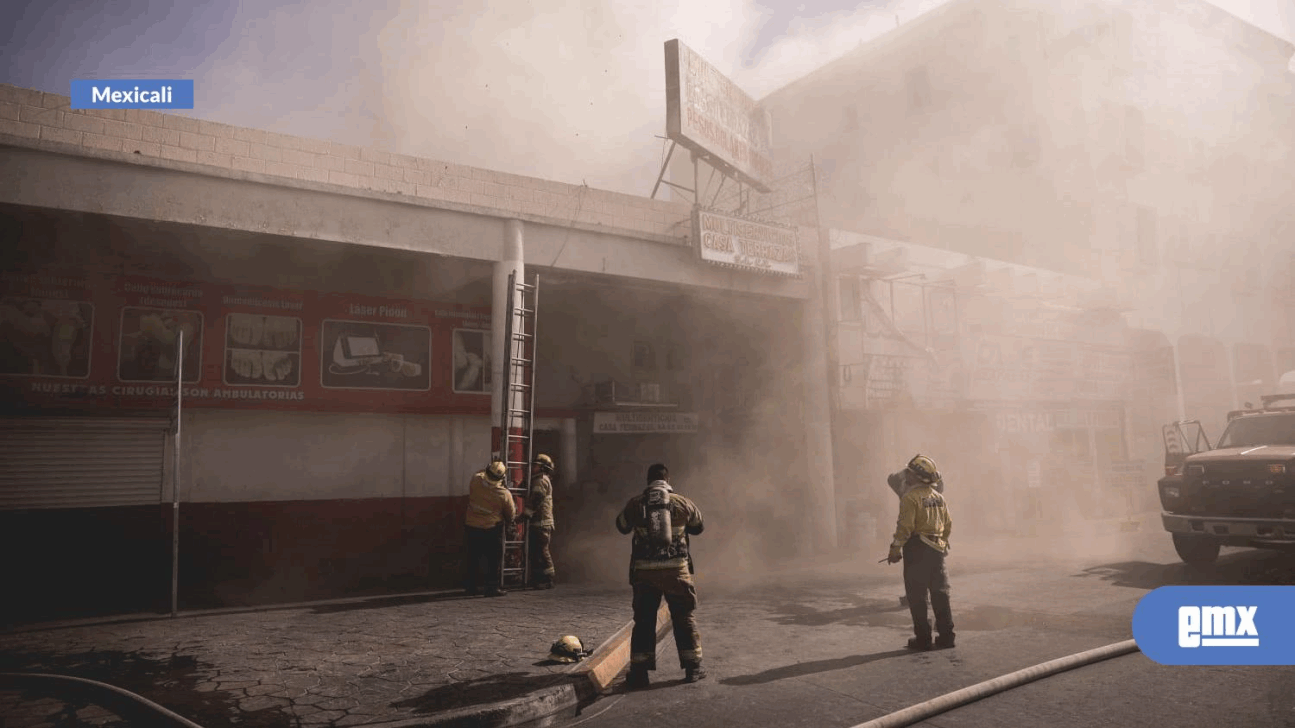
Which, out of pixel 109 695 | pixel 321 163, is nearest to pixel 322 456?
pixel 321 163

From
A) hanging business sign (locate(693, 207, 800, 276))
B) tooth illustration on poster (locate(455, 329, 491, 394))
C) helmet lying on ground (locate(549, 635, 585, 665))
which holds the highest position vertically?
hanging business sign (locate(693, 207, 800, 276))

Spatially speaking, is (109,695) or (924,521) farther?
(924,521)

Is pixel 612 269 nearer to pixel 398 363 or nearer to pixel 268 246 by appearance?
pixel 398 363

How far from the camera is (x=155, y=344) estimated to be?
380 inches

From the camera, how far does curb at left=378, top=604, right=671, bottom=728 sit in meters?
4.02

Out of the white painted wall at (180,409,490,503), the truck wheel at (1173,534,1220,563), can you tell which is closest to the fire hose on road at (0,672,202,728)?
the white painted wall at (180,409,490,503)

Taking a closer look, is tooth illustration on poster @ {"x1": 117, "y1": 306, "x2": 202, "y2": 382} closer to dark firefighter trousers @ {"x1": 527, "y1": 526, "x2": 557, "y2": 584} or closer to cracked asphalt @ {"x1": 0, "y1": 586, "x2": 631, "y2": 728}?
cracked asphalt @ {"x1": 0, "y1": 586, "x2": 631, "y2": 728}

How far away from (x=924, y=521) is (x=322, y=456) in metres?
8.77

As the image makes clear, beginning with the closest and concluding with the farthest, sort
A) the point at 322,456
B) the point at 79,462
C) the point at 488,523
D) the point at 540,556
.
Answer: the point at 488,523 < the point at 79,462 < the point at 540,556 < the point at 322,456

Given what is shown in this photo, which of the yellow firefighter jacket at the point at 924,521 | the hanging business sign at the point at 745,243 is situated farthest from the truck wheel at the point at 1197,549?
the hanging business sign at the point at 745,243

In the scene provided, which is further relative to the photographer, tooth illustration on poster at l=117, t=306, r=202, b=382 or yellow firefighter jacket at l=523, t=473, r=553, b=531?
tooth illustration on poster at l=117, t=306, r=202, b=382

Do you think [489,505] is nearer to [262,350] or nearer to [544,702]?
[544,702]

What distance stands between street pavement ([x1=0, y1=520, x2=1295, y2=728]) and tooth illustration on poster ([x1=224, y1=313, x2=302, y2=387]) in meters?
3.60

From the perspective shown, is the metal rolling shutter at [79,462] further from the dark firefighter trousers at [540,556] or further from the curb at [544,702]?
the curb at [544,702]
